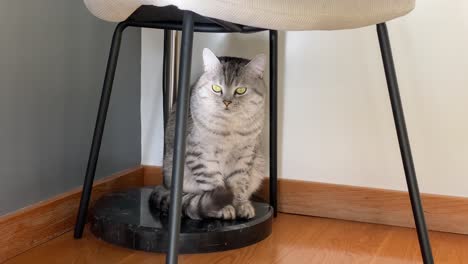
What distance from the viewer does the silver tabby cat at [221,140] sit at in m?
1.30

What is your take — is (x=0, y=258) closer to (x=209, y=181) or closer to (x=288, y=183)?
(x=209, y=181)

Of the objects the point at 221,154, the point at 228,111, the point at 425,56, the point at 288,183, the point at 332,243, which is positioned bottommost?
the point at 332,243

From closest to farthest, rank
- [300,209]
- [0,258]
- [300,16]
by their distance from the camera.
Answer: [300,16], [0,258], [300,209]

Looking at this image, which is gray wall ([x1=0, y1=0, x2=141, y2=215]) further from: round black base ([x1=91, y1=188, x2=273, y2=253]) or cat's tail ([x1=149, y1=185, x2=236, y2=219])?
cat's tail ([x1=149, y1=185, x2=236, y2=219])

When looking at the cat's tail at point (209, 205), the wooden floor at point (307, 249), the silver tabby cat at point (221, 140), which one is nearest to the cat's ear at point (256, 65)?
the silver tabby cat at point (221, 140)

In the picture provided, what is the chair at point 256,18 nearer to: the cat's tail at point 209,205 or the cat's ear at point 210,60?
the cat's ear at point 210,60

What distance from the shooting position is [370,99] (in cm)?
148

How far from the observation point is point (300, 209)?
1.58 metres

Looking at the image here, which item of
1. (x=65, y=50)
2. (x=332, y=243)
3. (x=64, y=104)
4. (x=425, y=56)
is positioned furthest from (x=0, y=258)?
(x=425, y=56)

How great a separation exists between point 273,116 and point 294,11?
62 cm

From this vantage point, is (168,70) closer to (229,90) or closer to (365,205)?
(229,90)

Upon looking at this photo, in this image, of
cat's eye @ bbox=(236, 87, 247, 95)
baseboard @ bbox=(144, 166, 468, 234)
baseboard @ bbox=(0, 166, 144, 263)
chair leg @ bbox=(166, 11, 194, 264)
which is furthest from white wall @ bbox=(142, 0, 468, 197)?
chair leg @ bbox=(166, 11, 194, 264)

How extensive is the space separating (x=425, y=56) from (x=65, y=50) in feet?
2.99

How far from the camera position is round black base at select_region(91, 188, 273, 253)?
1.19 m
